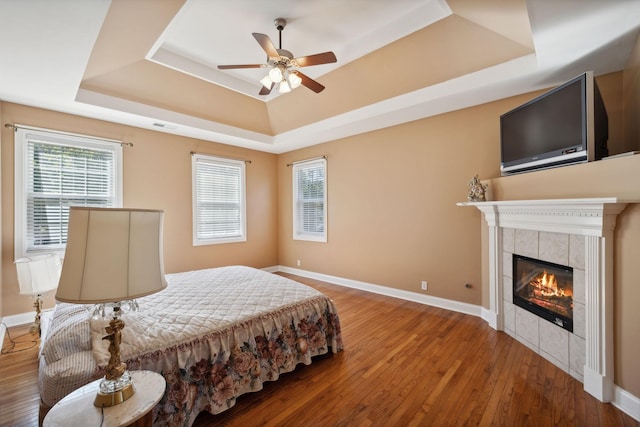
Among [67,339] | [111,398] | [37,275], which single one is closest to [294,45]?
[67,339]

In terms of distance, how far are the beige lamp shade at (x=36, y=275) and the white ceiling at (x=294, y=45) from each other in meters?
1.82

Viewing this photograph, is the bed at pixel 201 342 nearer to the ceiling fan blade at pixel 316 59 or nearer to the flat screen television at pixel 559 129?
the ceiling fan blade at pixel 316 59

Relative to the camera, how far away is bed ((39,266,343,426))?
1.55 meters

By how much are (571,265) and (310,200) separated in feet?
13.3

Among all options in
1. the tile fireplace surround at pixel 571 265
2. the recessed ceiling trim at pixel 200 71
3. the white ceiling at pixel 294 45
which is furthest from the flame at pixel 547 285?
the recessed ceiling trim at pixel 200 71

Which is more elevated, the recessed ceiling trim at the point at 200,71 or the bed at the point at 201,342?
the recessed ceiling trim at the point at 200,71

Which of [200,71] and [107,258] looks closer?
[107,258]

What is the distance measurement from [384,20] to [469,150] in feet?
6.09

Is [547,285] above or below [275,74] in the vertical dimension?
below

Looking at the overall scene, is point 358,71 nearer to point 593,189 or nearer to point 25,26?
point 593,189

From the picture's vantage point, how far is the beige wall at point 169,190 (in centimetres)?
322

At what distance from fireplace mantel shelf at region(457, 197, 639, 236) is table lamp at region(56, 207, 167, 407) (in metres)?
2.83

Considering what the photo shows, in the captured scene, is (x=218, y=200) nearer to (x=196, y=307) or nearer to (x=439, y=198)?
(x=196, y=307)

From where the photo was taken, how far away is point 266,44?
2.35 metres
